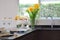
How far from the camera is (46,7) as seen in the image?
17.2 feet

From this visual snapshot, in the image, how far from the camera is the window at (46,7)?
518cm

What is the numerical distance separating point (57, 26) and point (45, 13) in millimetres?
597

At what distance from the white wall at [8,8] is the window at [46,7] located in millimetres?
201

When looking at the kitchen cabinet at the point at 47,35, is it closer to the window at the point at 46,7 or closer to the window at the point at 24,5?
the window at the point at 46,7

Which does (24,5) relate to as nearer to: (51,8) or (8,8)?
(8,8)

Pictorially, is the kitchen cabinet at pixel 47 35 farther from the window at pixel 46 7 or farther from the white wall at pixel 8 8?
the white wall at pixel 8 8

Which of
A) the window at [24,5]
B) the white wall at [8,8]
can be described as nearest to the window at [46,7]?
the window at [24,5]

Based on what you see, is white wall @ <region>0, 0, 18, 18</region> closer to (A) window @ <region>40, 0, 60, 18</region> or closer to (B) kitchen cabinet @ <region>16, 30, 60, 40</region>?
(A) window @ <region>40, 0, 60, 18</region>

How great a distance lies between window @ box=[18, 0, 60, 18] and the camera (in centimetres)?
518

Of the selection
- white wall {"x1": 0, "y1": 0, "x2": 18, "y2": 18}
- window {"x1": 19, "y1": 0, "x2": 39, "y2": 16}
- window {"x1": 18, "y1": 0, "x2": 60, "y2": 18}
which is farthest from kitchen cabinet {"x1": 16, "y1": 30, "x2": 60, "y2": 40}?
white wall {"x1": 0, "y1": 0, "x2": 18, "y2": 18}

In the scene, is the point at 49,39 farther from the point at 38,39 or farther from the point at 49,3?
the point at 49,3

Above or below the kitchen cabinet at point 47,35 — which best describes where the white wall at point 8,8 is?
above

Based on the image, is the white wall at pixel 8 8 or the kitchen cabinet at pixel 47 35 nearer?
the kitchen cabinet at pixel 47 35

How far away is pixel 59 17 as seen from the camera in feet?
17.1
